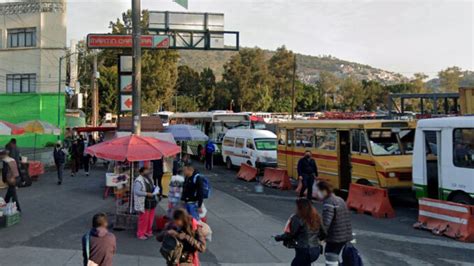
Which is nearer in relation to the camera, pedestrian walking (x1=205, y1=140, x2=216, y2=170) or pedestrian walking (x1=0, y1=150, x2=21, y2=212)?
pedestrian walking (x1=0, y1=150, x2=21, y2=212)

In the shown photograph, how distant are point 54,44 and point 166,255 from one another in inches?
1283

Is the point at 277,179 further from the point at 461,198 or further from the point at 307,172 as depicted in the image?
the point at 461,198

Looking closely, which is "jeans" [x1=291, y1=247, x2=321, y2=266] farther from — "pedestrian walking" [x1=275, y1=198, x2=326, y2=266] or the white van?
the white van

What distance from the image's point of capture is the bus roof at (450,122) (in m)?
11.9

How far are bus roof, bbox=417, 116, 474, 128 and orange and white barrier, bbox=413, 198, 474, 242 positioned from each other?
201 centimetres

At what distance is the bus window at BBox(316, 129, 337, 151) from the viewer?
16.9m

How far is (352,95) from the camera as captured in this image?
342 feet

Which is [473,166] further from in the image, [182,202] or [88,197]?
[88,197]

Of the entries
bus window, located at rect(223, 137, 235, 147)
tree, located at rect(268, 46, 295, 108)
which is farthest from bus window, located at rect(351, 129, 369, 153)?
tree, located at rect(268, 46, 295, 108)

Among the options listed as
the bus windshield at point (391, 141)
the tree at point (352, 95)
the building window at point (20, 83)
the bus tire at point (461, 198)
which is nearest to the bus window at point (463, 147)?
the bus tire at point (461, 198)

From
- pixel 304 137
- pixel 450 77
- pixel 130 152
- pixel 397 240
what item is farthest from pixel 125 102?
pixel 450 77

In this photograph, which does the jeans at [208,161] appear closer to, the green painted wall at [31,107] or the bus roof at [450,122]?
the green painted wall at [31,107]

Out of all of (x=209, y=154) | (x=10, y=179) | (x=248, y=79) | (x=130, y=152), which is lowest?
(x=10, y=179)

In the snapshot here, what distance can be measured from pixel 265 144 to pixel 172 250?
61.3 feet
